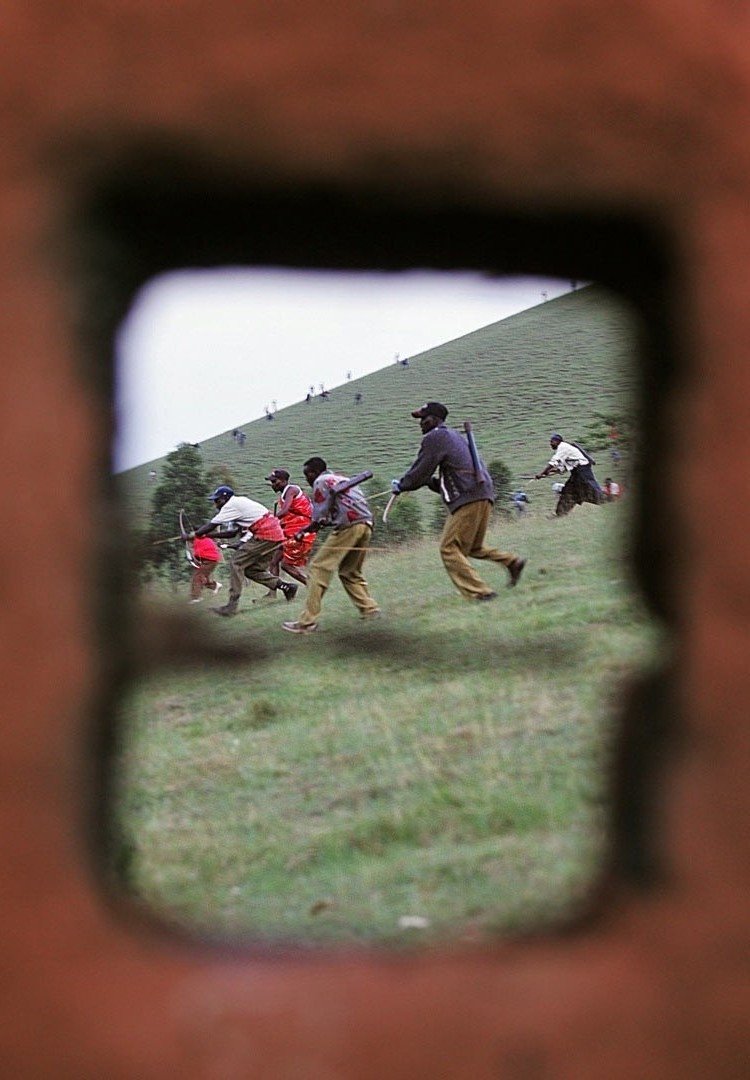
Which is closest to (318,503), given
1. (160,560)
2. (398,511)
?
(160,560)

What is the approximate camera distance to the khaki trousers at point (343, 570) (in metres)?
6.84

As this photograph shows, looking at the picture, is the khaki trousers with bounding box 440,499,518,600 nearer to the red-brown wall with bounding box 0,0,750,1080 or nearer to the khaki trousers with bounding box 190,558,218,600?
the khaki trousers with bounding box 190,558,218,600

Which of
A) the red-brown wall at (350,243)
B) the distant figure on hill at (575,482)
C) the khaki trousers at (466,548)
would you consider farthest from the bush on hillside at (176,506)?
the red-brown wall at (350,243)

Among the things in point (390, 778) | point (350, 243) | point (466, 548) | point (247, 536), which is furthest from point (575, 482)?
point (350, 243)

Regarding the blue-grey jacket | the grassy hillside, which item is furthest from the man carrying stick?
the grassy hillside

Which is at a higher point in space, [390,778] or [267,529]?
[267,529]

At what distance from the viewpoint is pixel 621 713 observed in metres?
1.74

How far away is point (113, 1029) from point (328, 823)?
1693mm

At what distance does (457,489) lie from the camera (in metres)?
6.27

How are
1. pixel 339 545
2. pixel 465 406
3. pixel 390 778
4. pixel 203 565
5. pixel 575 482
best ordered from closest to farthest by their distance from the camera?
pixel 390 778
pixel 339 545
pixel 203 565
pixel 575 482
pixel 465 406

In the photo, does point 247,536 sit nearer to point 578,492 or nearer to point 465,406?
point 578,492

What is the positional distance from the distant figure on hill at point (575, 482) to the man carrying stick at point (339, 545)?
2.62m

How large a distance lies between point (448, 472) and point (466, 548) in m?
0.45

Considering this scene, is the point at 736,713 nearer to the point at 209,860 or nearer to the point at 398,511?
the point at 209,860
